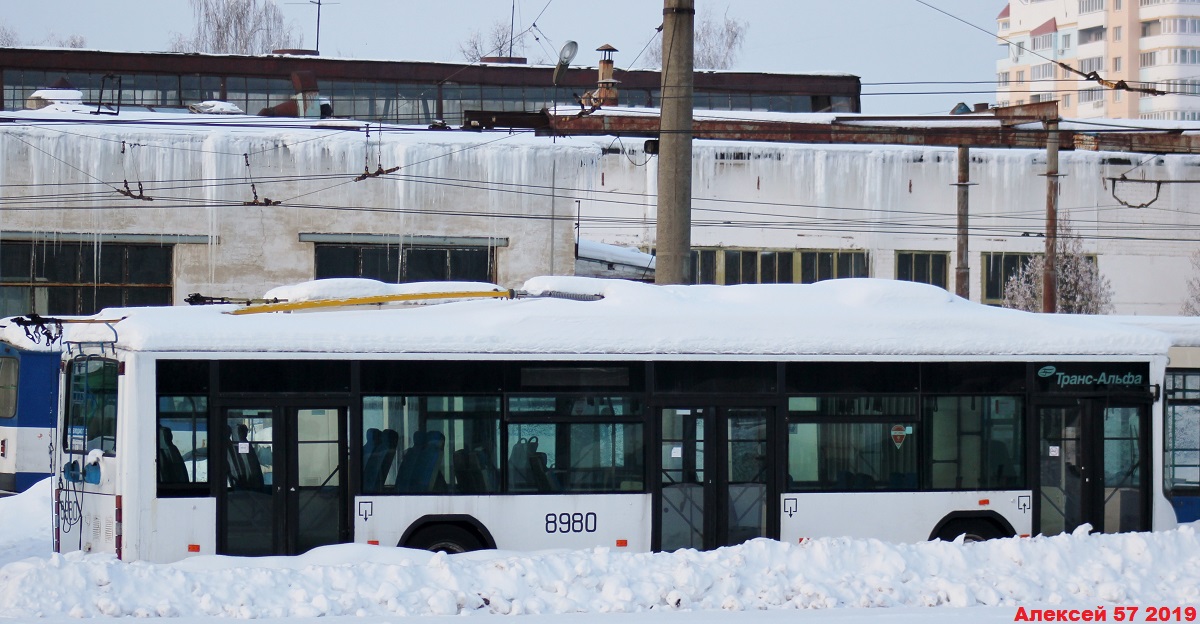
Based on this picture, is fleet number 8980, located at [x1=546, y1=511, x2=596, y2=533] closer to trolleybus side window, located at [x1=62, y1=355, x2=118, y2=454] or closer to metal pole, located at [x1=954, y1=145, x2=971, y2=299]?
trolleybus side window, located at [x1=62, y1=355, x2=118, y2=454]

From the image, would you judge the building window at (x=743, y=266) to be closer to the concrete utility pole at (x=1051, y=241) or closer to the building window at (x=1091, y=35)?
the concrete utility pole at (x=1051, y=241)

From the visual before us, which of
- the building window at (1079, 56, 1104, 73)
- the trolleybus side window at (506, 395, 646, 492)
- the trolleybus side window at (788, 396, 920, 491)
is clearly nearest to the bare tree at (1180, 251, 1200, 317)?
the trolleybus side window at (788, 396, 920, 491)

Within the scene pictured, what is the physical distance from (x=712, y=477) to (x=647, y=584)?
2171 mm

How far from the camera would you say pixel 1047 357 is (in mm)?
11211

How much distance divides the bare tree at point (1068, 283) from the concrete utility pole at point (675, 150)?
21786 millimetres

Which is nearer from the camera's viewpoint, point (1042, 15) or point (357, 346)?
point (357, 346)

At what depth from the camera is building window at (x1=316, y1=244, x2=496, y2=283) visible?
31.0 metres

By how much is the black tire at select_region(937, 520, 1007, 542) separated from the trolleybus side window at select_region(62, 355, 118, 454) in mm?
7087

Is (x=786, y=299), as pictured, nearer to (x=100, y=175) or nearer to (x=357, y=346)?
(x=357, y=346)

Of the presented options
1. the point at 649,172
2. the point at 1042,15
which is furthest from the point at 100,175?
the point at 1042,15

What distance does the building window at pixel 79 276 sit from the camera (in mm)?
29672

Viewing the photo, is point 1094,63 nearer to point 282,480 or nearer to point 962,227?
point 962,227

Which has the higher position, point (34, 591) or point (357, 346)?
point (357, 346)

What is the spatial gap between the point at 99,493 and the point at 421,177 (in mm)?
22069
